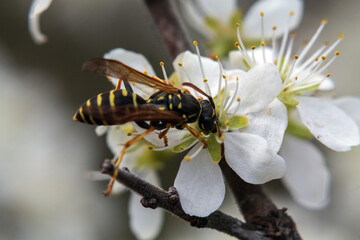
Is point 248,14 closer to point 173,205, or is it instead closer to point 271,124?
point 271,124

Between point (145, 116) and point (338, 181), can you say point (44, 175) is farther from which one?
point (145, 116)

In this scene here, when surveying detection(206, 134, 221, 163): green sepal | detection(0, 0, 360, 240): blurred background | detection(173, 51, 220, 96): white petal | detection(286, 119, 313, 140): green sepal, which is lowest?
detection(0, 0, 360, 240): blurred background

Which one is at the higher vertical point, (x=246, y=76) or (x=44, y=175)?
(x=246, y=76)

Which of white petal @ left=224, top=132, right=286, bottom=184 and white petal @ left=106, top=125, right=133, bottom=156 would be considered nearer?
white petal @ left=224, top=132, right=286, bottom=184

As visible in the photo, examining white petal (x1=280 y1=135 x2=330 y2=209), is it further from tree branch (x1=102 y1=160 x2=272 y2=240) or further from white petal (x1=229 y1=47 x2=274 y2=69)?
tree branch (x1=102 y1=160 x2=272 y2=240)

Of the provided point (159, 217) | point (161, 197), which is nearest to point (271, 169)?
point (161, 197)

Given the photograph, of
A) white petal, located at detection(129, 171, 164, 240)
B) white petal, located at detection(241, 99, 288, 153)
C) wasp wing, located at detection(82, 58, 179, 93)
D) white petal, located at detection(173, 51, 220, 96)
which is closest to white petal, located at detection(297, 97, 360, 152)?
white petal, located at detection(241, 99, 288, 153)

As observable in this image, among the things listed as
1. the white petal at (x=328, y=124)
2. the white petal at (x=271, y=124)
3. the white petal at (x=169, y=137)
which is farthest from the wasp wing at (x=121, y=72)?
the white petal at (x=328, y=124)

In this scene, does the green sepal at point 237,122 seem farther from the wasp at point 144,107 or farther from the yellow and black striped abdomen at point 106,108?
the yellow and black striped abdomen at point 106,108

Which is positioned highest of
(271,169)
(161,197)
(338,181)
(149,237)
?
(161,197)

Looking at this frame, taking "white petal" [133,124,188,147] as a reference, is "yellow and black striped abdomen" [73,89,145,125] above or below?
above
